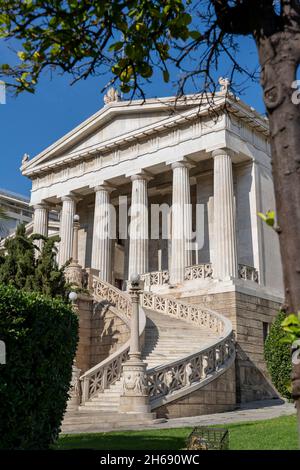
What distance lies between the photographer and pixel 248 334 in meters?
25.0

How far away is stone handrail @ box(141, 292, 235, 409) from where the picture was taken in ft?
53.4

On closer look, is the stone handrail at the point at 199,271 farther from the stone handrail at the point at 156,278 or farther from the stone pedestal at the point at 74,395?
the stone pedestal at the point at 74,395

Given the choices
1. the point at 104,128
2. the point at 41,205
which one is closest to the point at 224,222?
the point at 104,128

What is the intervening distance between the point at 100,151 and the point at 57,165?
Result: 4034mm

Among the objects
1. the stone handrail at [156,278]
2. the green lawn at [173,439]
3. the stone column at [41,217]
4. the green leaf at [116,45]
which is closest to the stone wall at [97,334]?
the stone handrail at [156,278]

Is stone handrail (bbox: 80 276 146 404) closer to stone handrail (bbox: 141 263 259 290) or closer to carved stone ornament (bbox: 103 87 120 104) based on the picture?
stone handrail (bbox: 141 263 259 290)

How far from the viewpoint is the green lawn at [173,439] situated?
28.9 feet

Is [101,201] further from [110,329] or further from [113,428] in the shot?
[113,428]

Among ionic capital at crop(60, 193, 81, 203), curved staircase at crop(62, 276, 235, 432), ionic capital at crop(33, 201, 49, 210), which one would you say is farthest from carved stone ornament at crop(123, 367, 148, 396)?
ionic capital at crop(33, 201, 49, 210)

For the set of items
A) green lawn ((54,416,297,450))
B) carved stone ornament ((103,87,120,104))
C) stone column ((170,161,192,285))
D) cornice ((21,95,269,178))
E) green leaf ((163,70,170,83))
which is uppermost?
carved stone ornament ((103,87,120,104))

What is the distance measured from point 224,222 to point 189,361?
1075 cm

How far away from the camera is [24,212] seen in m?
79.3

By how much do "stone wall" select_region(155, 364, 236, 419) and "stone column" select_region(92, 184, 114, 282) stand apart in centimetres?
1345

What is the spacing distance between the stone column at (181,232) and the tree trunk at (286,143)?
2411 centimetres
